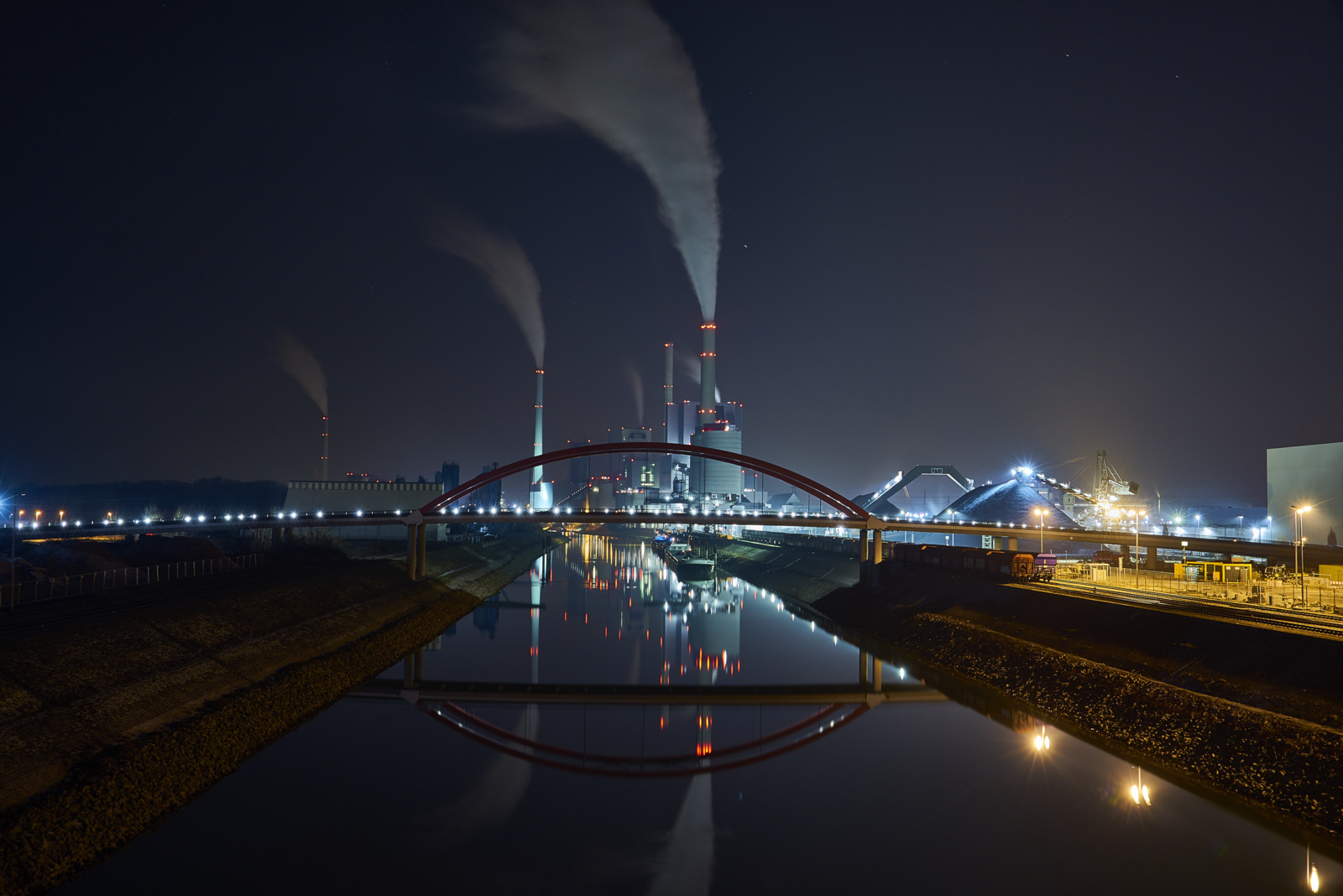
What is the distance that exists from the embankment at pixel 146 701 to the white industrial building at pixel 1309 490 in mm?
63862

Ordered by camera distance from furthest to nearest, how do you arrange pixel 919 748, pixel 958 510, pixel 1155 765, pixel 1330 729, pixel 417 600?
pixel 958 510
pixel 417 600
pixel 919 748
pixel 1155 765
pixel 1330 729

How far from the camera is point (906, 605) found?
4744 cm

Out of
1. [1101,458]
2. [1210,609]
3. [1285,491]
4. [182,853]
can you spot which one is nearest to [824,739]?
[1210,609]

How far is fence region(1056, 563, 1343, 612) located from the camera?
1271 inches

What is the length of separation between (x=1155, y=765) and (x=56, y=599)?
40.4 m

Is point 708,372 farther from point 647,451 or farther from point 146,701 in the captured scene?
point 146,701

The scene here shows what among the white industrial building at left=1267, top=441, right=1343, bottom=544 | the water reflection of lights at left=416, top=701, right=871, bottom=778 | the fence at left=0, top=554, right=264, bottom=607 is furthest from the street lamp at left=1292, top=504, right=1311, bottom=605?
the fence at left=0, top=554, right=264, bottom=607

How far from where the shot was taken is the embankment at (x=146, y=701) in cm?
1544

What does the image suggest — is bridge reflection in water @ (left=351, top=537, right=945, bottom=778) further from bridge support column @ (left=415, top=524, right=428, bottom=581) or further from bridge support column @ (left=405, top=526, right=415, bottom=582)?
bridge support column @ (left=415, top=524, right=428, bottom=581)

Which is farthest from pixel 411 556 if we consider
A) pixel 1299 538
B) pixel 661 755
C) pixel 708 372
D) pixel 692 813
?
pixel 708 372

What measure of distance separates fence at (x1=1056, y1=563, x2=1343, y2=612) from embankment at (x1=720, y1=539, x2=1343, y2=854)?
6.15 meters

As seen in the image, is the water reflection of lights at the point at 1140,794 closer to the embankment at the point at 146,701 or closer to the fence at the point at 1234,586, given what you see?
the fence at the point at 1234,586

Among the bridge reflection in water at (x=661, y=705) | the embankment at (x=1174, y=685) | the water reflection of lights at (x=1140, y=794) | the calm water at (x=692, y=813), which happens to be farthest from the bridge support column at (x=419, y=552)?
the water reflection of lights at (x=1140, y=794)

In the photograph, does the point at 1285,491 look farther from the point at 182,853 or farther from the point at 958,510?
the point at 182,853
